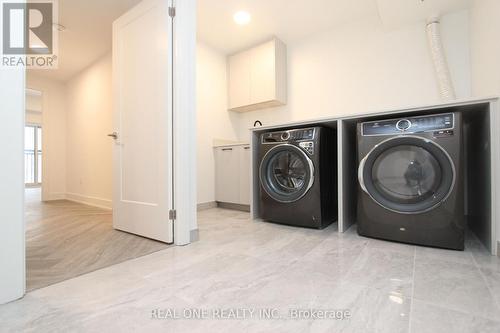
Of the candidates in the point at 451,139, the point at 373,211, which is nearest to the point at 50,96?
the point at 373,211

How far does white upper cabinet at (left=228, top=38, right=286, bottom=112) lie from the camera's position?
3098mm

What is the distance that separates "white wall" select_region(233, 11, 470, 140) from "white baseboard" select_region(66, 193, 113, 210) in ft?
8.08

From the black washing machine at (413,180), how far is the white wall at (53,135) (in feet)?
16.3

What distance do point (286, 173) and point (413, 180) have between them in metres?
0.96

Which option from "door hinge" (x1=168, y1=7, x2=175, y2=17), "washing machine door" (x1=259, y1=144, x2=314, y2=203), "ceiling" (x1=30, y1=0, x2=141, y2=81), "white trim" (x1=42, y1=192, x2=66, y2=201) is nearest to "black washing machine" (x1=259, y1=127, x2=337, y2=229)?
"washing machine door" (x1=259, y1=144, x2=314, y2=203)

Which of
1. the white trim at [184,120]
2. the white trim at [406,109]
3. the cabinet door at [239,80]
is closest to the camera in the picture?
the white trim at [406,109]

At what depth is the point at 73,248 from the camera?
5.28ft

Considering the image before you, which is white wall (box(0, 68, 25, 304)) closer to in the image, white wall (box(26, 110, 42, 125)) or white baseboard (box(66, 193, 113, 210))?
white baseboard (box(66, 193, 113, 210))

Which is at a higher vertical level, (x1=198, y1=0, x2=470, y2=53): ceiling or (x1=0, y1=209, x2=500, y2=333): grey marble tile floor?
(x1=198, y1=0, x2=470, y2=53): ceiling

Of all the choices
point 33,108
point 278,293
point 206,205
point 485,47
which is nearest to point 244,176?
point 206,205

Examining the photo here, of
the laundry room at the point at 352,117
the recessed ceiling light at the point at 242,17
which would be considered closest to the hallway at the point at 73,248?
the laundry room at the point at 352,117
